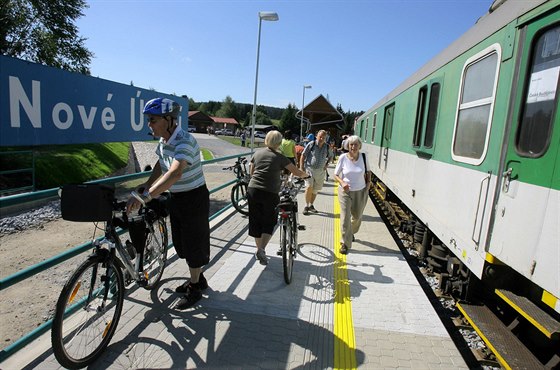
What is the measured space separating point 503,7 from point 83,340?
187 inches

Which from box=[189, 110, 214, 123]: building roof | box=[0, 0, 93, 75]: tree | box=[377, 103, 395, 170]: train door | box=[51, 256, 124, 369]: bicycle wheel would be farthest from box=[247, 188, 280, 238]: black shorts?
box=[189, 110, 214, 123]: building roof

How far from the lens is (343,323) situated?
3.55 metres

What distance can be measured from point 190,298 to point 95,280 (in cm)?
107

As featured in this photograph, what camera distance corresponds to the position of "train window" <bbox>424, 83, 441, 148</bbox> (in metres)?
5.12

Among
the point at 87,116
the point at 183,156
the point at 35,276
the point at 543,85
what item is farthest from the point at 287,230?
the point at 35,276

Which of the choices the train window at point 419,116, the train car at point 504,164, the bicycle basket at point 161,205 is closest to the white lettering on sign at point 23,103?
the bicycle basket at point 161,205

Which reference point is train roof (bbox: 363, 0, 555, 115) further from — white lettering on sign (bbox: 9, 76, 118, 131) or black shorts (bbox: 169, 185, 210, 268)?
white lettering on sign (bbox: 9, 76, 118, 131)

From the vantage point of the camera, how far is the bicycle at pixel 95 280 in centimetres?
255

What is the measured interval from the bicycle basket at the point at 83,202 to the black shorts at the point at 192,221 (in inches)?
32.6

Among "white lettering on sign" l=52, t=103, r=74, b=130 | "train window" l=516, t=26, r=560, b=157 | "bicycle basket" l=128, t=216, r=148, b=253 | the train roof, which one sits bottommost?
"bicycle basket" l=128, t=216, r=148, b=253

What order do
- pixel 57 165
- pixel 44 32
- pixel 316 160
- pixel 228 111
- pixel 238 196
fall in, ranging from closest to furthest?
pixel 316 160
pixel 238 196
pixel 57 165
pixel 44 32
pixel 228 111

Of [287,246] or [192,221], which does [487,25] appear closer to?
[287,246]

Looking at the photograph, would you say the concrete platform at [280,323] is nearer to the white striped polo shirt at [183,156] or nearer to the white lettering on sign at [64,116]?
the white striped polo shirt at [183,156]

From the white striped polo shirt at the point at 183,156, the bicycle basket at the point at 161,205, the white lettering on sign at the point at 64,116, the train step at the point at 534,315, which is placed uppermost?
the white lettering on sign at the point at 64,116
